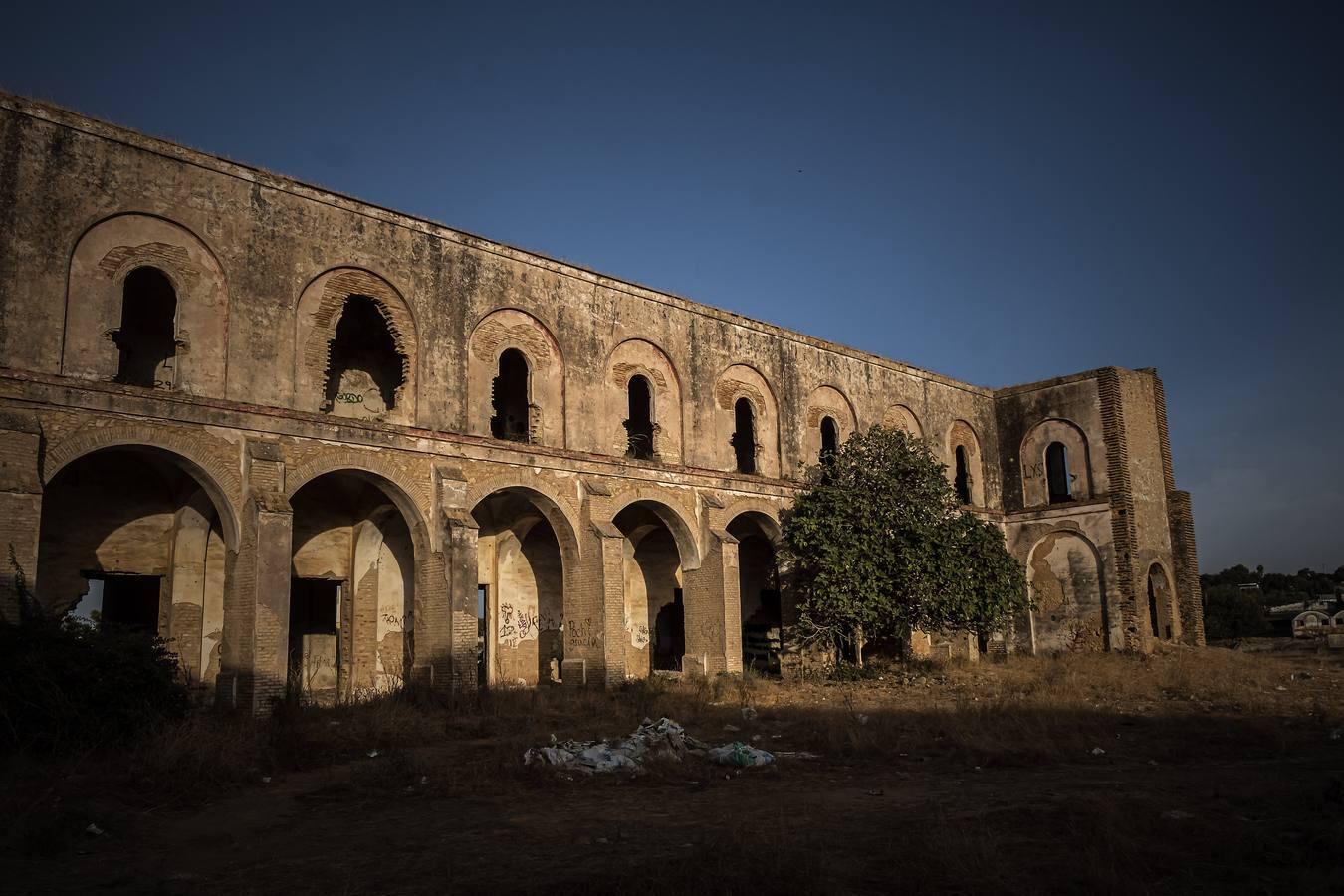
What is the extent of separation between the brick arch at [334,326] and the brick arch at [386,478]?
0.96m

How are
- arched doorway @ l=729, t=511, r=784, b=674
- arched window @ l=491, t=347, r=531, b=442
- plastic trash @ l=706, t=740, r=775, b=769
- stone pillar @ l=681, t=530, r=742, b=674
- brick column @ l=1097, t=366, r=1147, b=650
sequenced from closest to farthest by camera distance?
plastic trash @ l=706, t=740, r=775, b=769 → stone pillar @ l=681, t=530, r=742, b=674 → arched window @ l=491, t=347, r=531, b=442 → arched doorway @ l=729, t=511, r=784, b=674 → brick column @ l=1097, t=366, r=1147, b=650

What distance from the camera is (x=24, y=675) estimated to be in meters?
10.6

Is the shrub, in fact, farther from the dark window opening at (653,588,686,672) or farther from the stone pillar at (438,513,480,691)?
the dark window opening at (653,588,686,672)

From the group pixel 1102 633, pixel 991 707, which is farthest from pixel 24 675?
pixel 1102 633

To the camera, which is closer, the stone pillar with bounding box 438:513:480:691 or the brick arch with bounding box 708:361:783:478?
the stone pillar with bounding box 438:513:480:691

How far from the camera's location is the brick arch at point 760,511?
2209cm

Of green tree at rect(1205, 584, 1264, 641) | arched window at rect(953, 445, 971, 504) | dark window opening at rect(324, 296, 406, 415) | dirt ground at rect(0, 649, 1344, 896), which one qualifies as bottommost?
dirt ground at rect(0, 649, 1344, 896)

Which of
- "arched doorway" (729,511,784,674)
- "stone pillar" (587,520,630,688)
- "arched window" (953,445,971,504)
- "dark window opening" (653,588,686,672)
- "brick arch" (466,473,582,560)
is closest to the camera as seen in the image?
"brick arch" (466,473,582,560)

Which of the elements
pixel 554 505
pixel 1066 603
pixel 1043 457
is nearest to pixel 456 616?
pixel 554 505

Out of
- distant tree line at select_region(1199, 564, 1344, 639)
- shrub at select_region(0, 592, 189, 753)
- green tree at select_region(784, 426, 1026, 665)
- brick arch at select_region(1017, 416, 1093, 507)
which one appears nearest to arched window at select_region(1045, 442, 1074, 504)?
brick arch at select_region(1017, 416, 1093, 507)

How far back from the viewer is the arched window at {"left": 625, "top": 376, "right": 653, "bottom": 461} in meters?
21.7

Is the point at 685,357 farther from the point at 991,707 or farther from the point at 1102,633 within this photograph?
the point at 1102,633

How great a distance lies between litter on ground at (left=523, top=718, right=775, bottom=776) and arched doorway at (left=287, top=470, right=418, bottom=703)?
8.29 m

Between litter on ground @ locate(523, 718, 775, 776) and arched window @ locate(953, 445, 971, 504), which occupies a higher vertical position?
arched window @ locate(953, 445, 971, 504)
